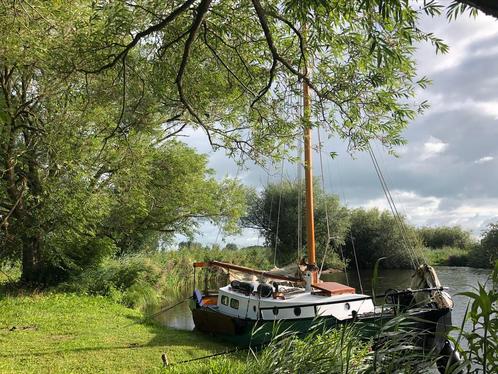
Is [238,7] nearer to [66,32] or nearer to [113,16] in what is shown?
[113,16]

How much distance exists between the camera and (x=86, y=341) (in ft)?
37.6

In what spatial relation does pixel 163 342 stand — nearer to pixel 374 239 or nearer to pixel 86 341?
pixel 86 341

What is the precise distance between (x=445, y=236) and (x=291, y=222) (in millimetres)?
21360

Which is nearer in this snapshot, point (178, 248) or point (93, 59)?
point (93, 59)

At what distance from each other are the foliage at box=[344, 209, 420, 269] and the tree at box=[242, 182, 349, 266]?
261 cm

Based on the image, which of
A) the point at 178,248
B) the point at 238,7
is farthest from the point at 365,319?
the point at 178,248

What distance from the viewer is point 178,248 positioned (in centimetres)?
3231

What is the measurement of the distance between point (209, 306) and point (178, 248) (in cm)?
1712

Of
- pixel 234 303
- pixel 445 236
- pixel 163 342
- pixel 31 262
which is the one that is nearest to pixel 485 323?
pixel 163 342

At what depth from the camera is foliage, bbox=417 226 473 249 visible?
172 ft

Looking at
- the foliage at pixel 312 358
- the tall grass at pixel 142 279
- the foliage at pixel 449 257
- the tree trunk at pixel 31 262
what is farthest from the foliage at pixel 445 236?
the foliage at pixel 312 358

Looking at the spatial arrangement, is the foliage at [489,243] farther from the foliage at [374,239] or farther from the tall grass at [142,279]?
the tall grass at [142,279]

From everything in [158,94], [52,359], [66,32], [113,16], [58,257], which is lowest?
[52,359]

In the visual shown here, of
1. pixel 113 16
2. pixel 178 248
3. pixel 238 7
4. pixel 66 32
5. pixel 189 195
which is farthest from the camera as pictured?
Answer: pixel 178 248
